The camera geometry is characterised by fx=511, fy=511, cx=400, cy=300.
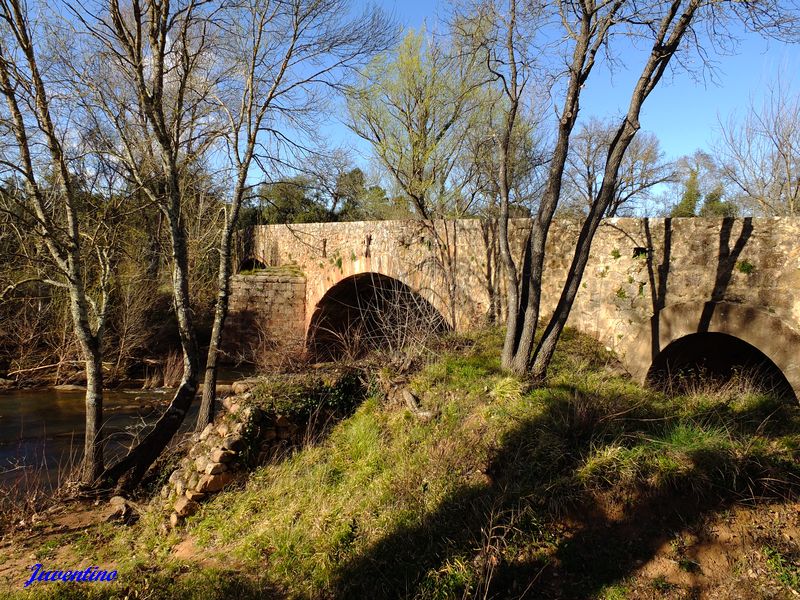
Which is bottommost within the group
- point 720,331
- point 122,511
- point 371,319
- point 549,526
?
point 122,511

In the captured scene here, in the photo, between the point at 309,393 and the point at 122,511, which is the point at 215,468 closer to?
the point at 122,511

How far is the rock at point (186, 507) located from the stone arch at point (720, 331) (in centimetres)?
485

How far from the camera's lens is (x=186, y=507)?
4.74 metres

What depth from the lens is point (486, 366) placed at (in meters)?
5.85

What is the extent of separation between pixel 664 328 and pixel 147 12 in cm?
696

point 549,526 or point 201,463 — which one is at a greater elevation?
point 549,526

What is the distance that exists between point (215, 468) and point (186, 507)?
16.0 inches

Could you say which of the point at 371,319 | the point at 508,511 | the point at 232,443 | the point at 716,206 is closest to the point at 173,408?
the point at 232,443

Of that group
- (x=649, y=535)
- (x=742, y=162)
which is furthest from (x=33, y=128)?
(x=742, y=162)

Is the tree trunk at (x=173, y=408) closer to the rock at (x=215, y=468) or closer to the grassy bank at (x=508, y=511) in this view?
the grassy bank at (x=508, y=511)

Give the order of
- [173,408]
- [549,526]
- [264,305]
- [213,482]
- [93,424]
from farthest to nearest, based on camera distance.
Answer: [264,305] < [173,408] < [93,424] < [213,482] < [549,526]

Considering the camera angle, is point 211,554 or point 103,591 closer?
point 103,591

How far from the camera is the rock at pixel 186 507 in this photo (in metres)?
4.71

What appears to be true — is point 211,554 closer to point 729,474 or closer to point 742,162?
point 729,474
